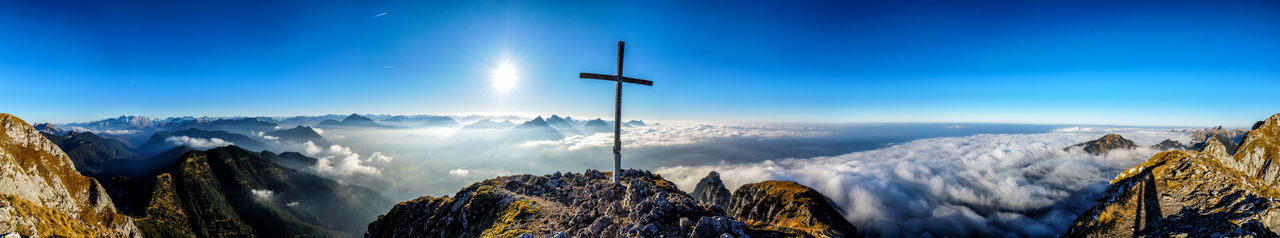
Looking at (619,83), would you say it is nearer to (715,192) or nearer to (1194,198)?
(1194,198)

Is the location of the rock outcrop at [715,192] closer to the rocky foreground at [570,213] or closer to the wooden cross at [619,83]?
the rocky foreground at [570,213]

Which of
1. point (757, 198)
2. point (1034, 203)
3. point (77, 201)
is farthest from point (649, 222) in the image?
point (1034, 203)

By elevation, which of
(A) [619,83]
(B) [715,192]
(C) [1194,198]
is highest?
(A) [619,83]

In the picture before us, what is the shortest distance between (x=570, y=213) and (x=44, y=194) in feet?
271

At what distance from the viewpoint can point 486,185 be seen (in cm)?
3114

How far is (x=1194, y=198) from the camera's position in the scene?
106 ft

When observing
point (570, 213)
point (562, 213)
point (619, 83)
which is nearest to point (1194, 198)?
point (619, 83)

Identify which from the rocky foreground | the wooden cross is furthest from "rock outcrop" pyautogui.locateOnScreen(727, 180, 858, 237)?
the wooden cross

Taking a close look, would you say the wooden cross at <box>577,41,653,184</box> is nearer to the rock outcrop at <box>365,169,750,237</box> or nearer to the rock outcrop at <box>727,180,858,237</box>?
the rock outcrop at <box>365,169,750,237</box>

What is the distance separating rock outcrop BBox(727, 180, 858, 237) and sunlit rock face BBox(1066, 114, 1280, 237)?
31.3m

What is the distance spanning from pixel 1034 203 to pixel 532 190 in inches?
9700

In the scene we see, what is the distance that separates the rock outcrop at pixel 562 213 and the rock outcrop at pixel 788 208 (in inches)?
1933

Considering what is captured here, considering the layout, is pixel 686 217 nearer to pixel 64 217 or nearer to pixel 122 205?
pixel 64 217

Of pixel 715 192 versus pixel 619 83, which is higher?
pixel 619 83
